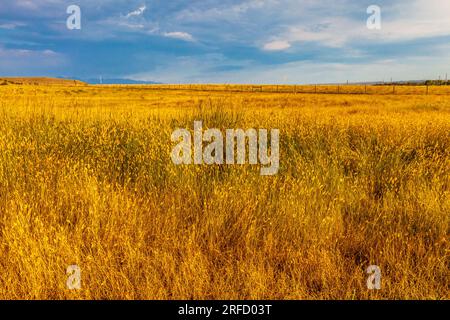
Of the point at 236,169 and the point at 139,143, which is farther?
the point at 139,143

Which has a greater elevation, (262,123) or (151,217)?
(262,123)

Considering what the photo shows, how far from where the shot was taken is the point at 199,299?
2.60 m

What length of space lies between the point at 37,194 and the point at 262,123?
492 cm

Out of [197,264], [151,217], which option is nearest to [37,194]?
[151,217]

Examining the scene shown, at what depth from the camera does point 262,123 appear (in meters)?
7.57

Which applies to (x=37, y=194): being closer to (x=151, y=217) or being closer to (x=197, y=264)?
(x=151, y=217)

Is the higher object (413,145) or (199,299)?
(413,145)

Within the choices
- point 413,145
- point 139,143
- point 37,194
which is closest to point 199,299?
point 37,194

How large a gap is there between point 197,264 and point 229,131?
4.05 metres
